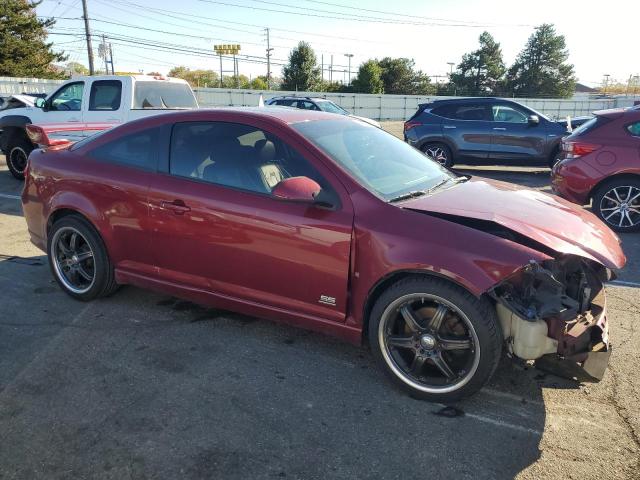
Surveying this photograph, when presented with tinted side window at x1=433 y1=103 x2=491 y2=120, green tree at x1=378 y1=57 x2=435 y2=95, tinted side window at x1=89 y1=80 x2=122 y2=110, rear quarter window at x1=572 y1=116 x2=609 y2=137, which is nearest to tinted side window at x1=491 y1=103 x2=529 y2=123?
tinted side window at x1=433 y1=103 x2=491 y2=120

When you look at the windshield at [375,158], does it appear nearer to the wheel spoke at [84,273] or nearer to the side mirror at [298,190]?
the side mirror at [298,190]

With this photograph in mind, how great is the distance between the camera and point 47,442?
2.63m

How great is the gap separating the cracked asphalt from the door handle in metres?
0.94

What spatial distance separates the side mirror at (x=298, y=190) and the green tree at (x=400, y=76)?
63240 millimetres

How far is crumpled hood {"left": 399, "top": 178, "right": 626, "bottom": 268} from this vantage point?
2.92 meters

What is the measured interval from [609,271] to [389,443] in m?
1.73

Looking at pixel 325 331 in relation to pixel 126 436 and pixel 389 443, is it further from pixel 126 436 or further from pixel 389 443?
pixel 126 436

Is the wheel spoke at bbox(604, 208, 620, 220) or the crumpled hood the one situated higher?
the crumpled hood

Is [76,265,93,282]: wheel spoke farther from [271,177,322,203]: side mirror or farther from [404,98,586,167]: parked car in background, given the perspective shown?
[404,98,586,167]: parked car in background

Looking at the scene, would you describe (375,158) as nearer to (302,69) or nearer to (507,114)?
(507,114)

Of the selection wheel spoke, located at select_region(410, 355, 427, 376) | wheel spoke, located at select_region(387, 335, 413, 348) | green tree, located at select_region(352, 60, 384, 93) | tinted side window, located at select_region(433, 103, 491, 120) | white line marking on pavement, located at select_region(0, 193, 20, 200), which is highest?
green tree, located at select_region(352, 60, 384, 93)

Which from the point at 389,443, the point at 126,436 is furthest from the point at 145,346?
the point at 389,443

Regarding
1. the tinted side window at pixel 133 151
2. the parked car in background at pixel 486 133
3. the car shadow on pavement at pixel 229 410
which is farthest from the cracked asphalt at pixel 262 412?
the parked car in background at pixel 486 133

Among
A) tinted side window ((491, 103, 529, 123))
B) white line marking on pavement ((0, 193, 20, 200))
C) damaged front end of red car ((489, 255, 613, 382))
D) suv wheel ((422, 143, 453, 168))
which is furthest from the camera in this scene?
suv wheel ((422, 143, 453, 168))
